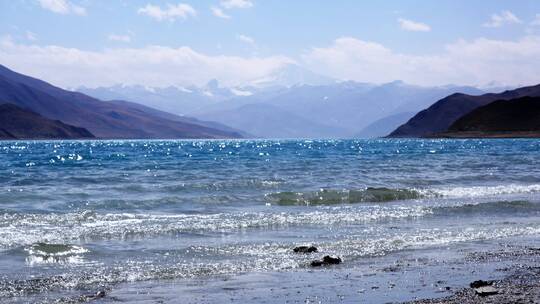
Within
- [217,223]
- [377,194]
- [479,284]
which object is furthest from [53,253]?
[377,194]

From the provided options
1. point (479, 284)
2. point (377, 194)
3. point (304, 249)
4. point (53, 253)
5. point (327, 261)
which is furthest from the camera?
point (377, 194)

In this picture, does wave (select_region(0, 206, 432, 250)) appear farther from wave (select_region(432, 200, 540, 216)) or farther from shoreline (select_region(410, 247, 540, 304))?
shoreline (select_region(410, 247, 540, 304))

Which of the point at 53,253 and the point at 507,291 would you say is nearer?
Answer: the point at 507,291

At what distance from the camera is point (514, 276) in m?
15.1

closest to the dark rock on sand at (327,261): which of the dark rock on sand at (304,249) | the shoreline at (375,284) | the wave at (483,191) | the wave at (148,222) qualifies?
the shoreline at (375,284)

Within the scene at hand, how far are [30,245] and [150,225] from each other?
5169 mm

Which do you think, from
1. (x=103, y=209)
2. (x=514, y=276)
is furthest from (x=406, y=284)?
(x=103, y=209)

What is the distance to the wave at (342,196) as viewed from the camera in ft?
110

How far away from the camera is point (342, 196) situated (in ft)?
115

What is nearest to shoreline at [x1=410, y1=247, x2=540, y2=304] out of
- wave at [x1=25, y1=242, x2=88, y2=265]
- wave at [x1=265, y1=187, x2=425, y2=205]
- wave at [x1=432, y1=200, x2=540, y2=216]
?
wave at [x1=25, y1=242, x2=88, y2=265]

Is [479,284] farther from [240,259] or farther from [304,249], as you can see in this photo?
[240,259]

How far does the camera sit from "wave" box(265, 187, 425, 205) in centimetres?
3353

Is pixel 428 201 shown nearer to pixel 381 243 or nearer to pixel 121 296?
pixel 381 243

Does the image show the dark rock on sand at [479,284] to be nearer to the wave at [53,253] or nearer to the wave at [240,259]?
the wave at [240,259]
